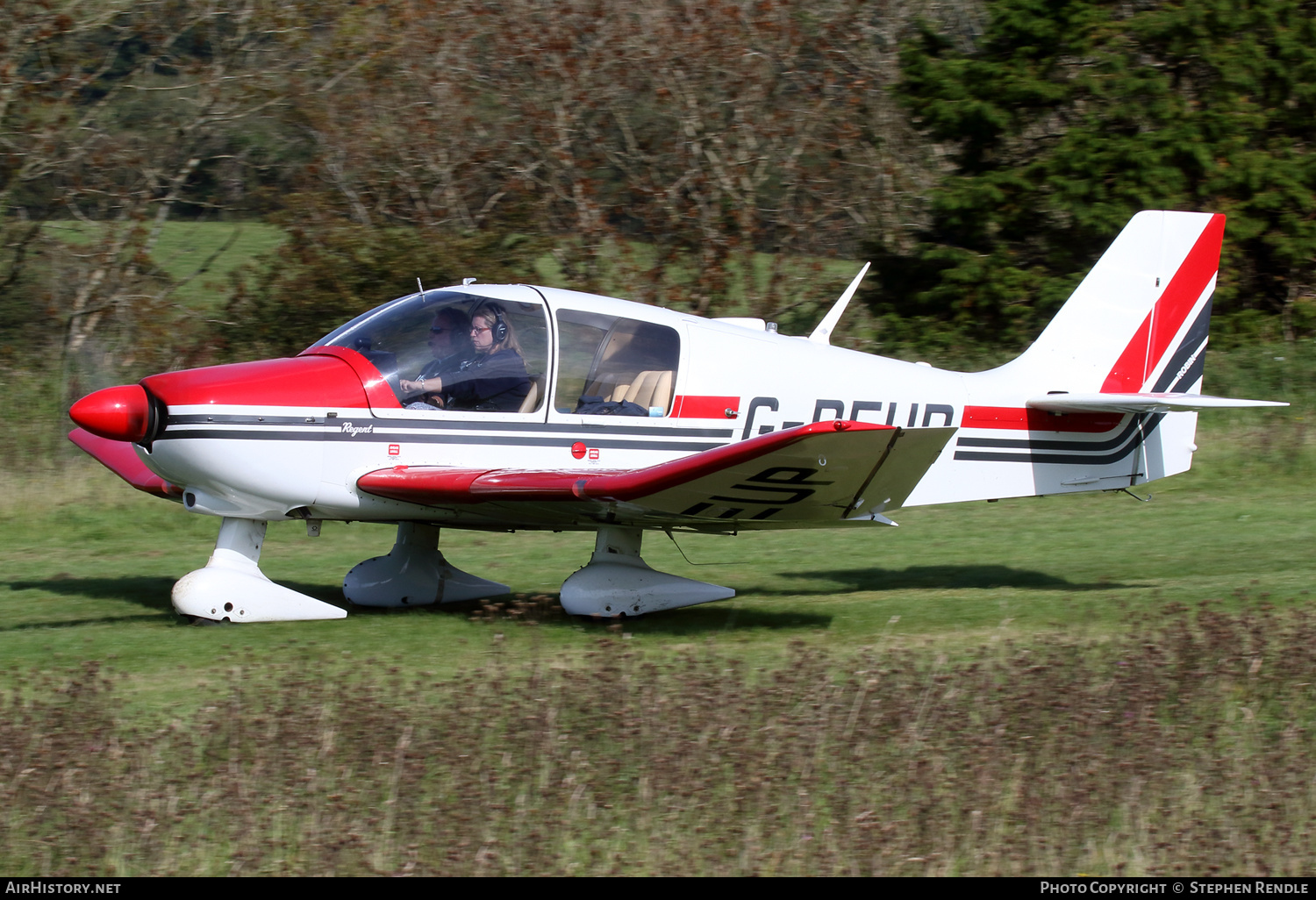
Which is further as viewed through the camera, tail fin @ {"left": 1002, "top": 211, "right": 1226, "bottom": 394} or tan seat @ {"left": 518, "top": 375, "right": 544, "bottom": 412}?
tail fin @ {"left": 1002, "top": 211, "right": 1226, "bottom": 394}

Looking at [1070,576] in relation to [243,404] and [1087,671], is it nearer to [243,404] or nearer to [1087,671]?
[1087,671]

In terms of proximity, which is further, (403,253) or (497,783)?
(403,253)

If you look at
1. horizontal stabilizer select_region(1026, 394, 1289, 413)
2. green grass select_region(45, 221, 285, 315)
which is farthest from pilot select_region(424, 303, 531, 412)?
green grass select_region(45, 221, 285, 315)

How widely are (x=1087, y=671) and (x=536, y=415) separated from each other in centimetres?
335

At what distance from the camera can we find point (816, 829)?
13.2ft

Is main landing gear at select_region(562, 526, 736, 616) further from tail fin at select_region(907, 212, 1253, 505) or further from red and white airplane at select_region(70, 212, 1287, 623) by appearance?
tail fin at select_region(907, 212, 1253, 505)

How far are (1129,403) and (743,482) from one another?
3.14 metres

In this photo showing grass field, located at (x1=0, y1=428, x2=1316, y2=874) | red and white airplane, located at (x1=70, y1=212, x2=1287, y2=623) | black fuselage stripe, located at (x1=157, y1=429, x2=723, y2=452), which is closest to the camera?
grass field, located at (x1=0, y1=428, x2=1316, y2=874)

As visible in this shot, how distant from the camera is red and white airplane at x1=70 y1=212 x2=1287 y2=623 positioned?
6.44 meters

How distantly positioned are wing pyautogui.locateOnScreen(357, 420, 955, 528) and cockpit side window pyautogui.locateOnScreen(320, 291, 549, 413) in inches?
17.4

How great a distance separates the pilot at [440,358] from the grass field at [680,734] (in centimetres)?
137

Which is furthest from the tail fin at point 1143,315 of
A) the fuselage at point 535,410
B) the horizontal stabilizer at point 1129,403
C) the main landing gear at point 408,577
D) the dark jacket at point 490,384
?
the main landing gear at point 408,577

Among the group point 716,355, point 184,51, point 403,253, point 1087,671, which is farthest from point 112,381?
point 1087,671
